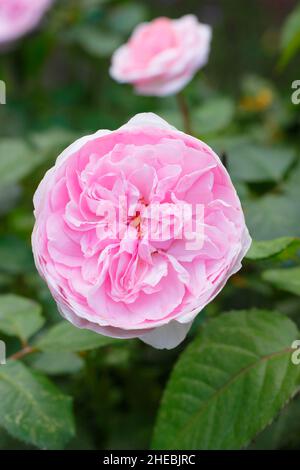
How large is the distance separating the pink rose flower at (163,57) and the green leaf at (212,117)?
0.17 meters

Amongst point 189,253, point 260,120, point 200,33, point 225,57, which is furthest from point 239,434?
point 225,57

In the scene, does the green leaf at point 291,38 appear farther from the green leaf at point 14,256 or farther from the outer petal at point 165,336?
the outer petal at point 165,336

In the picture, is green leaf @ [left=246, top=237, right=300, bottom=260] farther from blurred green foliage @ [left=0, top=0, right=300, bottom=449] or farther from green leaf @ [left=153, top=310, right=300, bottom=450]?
green leaf @ [left=153, top=310, right=300, bottom=450]

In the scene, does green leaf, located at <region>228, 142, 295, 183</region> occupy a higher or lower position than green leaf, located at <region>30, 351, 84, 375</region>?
higher

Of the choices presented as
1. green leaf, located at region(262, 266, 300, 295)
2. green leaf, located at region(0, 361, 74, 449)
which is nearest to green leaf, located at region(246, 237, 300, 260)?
green leaf, located at region(262, 266, 300, 295)

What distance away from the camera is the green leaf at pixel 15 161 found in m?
1.05

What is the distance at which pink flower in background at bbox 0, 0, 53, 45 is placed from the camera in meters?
1.44

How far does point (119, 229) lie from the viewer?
0.65 metres

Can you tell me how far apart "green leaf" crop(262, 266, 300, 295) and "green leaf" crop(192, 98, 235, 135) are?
1.50 ft

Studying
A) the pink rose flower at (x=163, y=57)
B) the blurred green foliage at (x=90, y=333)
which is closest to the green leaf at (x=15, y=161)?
the blurred green foliage at (x=90, y=333)

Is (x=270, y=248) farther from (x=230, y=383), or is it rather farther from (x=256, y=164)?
(x=256, y=164)

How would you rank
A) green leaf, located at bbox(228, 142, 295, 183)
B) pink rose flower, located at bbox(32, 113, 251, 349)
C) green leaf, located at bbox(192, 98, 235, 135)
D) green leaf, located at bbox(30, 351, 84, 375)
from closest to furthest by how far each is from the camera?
pink rose flower, located at bbox(32, 113, 251, 349) < green leaf, located at bbox(30, 351, 84, 375) < green leaf, located at bbox(228, 142, 295, 183) < green leaf, located at bbox(192, 98, 235, 135)

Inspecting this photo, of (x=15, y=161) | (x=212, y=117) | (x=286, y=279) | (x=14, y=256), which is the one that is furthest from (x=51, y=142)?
(x=286, y=279)

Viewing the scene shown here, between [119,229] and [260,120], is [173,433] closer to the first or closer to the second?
[119,229]
